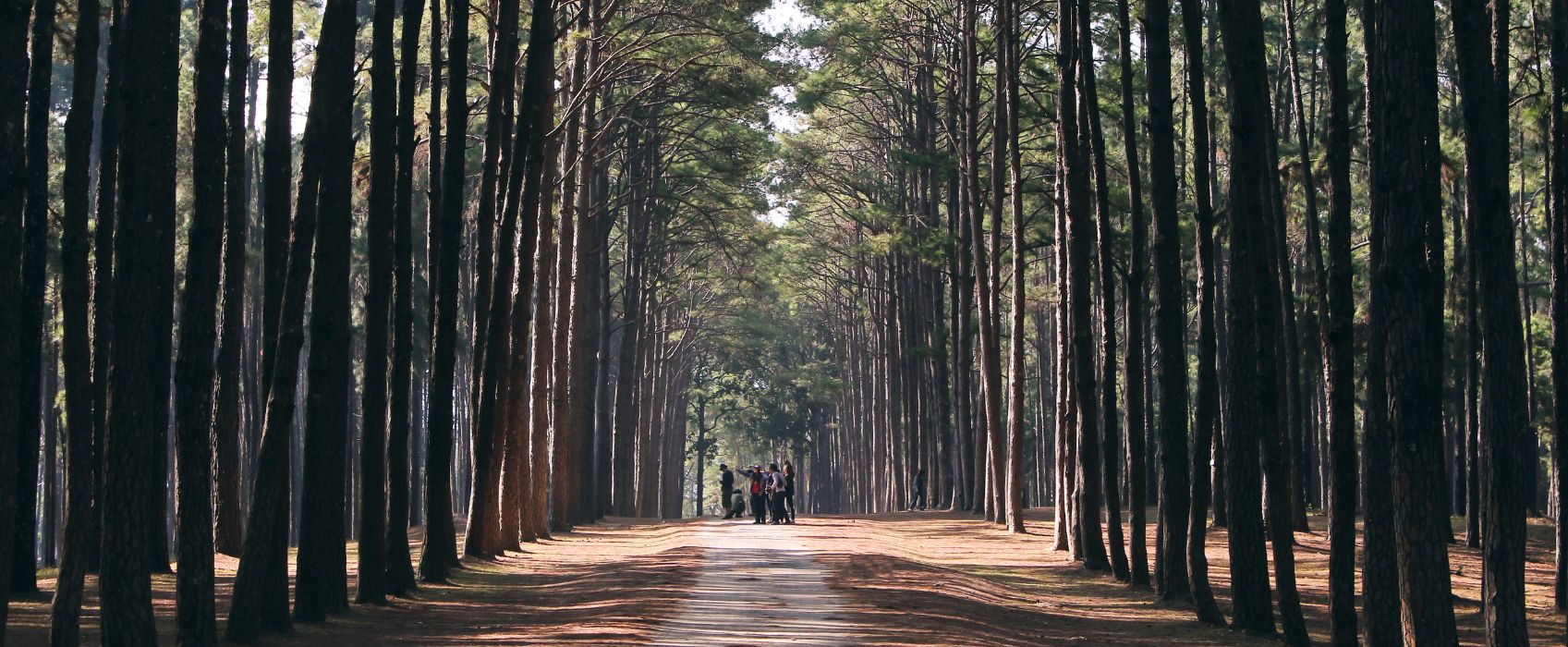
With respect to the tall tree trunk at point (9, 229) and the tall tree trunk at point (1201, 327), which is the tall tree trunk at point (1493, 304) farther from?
the tall tree trunk at point (9, 229)

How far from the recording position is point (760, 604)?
15.9 metres

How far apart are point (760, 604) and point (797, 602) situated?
514mm

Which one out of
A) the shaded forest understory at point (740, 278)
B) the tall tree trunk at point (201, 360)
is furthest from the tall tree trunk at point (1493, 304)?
the tall tree trunk at point (201, 360)

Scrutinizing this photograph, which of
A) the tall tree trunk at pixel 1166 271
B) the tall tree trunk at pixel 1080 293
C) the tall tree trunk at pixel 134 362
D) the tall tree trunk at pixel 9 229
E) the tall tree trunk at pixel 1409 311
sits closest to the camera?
the tall tree trunk at pixel 9 229

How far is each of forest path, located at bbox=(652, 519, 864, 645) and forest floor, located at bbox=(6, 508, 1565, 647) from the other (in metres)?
0.03

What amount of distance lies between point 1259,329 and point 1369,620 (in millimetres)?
3332

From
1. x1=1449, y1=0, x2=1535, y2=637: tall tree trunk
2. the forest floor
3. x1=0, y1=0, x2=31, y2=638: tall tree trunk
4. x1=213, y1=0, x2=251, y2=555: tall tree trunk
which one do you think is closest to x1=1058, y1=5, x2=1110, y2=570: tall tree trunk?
the forest floor

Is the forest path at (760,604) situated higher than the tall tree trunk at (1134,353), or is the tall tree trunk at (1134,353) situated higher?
the tall tree trunk at (1134,353)

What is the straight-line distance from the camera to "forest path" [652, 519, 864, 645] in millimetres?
12828

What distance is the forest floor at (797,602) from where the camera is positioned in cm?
1355

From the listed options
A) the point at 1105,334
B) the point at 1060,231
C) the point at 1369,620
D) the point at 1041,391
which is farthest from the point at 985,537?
the point at 1041,391

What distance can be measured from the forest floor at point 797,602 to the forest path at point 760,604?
0.03 m

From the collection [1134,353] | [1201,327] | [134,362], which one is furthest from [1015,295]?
[134,362]

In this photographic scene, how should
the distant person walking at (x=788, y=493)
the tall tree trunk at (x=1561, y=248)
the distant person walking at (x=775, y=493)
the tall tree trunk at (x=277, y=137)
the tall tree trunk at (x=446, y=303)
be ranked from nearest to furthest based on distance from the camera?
1. the tall tree trunk at (x=277, y=137)
2. the tall tree trunk at (x=1561, y=248)
3. the tall tree trunk at (x=446, y=303)
4. the distant person walking at (x=788, y=493)
5. the distant person walking at (x=775, y=493)
